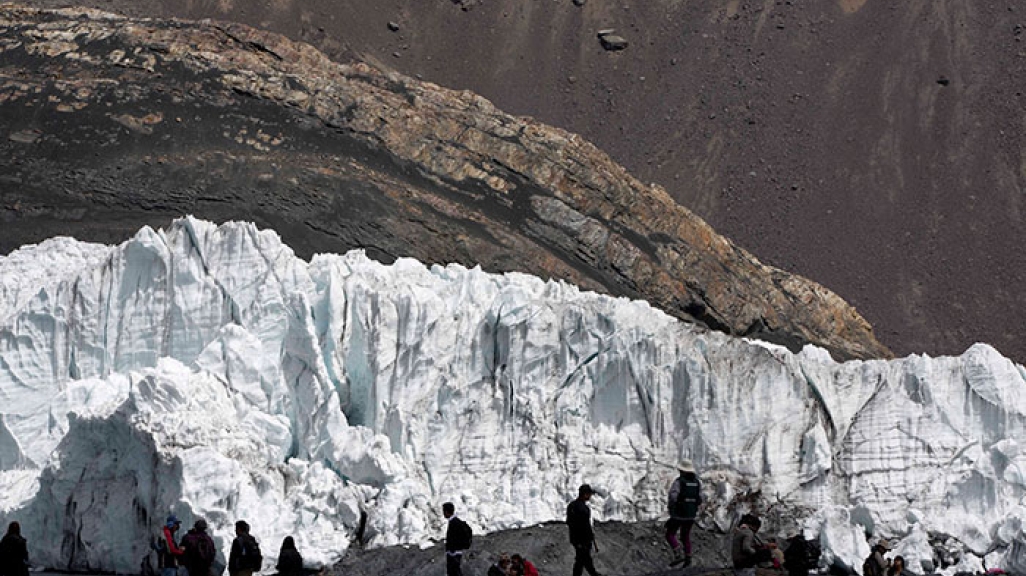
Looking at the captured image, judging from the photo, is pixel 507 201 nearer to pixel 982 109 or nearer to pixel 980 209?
pixel 980 209

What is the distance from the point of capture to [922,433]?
20641mm

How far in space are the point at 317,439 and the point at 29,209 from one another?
16.1m

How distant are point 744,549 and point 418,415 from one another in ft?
25.0

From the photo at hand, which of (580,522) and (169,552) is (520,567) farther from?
(169,552)

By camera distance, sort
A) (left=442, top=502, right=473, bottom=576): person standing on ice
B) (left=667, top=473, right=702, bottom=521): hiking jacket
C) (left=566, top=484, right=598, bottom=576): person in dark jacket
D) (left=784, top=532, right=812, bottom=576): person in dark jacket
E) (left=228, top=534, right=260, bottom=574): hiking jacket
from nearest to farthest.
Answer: (left=784, top=532, right=812, bottom=576): person in dark jacket → (left=228, top=534, right=260, bottom=574): hiking jacket → (left=566, top=484, right=598, bottom=576): person in dark jacket → (left=442, top=502, right=473, bottom=576): person standing on ice → (left=667, top=473, right=702, bottom=521): hiking jacket

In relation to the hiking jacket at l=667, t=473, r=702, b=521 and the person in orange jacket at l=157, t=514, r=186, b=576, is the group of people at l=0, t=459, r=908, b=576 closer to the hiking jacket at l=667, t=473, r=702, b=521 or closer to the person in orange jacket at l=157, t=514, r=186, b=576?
the person in orange jacket at l=157, t=514, r=186, b=576

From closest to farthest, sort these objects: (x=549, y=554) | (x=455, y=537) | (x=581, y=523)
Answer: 1. (x=581, y=523)
2. (x=455, y=537)
3. (x=549, y=554)

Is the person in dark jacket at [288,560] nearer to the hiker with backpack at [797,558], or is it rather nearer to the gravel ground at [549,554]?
the gravel ground at [549,554]

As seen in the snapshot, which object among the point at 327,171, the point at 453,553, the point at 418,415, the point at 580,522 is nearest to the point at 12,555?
the point at 453,553

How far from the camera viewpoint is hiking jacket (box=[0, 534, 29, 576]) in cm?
1474

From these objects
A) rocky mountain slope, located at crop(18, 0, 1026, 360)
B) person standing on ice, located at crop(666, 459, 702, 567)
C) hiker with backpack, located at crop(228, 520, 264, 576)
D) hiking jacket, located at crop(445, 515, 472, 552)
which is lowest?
hiker with backpack, located at crop(228, 520, 264, 576)

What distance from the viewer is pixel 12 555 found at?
1478 centimetres

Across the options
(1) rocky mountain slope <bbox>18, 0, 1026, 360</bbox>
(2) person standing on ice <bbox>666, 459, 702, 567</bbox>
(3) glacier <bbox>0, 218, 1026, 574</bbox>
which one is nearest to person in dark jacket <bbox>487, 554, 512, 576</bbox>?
(2) person standing on ice <bbox>666, 459, 702, 567</bbox>

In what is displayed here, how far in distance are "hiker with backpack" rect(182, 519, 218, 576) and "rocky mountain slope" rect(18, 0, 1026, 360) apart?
47.2 metres
